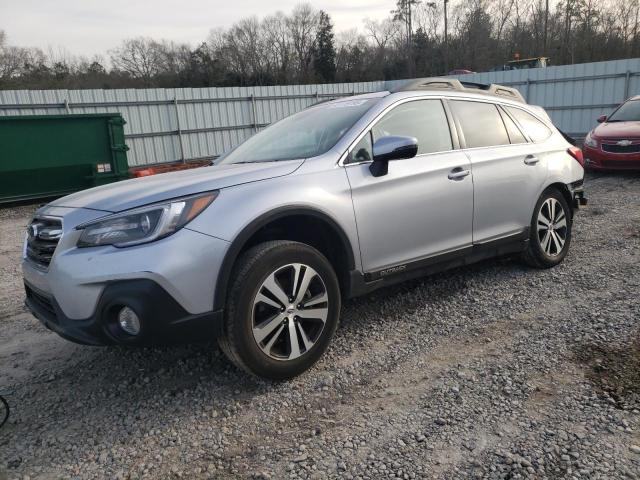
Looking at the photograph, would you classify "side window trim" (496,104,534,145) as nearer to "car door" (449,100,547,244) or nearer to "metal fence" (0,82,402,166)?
"car door" (449,100,547,244)

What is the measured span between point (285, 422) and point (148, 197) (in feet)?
4.47

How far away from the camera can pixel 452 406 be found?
8.52 feet

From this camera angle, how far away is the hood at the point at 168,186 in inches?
103

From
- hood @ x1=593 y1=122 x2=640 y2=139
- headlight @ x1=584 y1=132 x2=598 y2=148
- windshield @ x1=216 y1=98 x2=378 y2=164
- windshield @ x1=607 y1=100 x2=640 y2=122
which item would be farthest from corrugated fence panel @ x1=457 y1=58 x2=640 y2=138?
windshield @ x1=216 y1=98 x2=378 y2=164

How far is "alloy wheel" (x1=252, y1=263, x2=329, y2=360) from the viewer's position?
8.94 ft

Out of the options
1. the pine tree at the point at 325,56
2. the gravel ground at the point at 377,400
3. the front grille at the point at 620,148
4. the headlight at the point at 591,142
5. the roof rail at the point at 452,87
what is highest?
the pine tree at the point at 325,56

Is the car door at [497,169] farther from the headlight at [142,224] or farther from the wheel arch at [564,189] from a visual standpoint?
the headlight at [142,224]

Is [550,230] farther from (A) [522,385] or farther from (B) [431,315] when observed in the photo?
(A) [522,385]

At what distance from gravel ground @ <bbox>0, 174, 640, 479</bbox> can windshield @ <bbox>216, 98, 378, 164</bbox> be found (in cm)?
133

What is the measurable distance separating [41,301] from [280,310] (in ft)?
4.49

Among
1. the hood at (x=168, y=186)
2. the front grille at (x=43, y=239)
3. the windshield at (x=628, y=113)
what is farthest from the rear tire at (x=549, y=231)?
the windshield at (x=628, y=113)

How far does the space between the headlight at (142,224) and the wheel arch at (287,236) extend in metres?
0.28

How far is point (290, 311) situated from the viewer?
281 cm

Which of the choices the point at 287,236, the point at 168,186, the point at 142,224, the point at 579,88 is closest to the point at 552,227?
the point at 287,236
